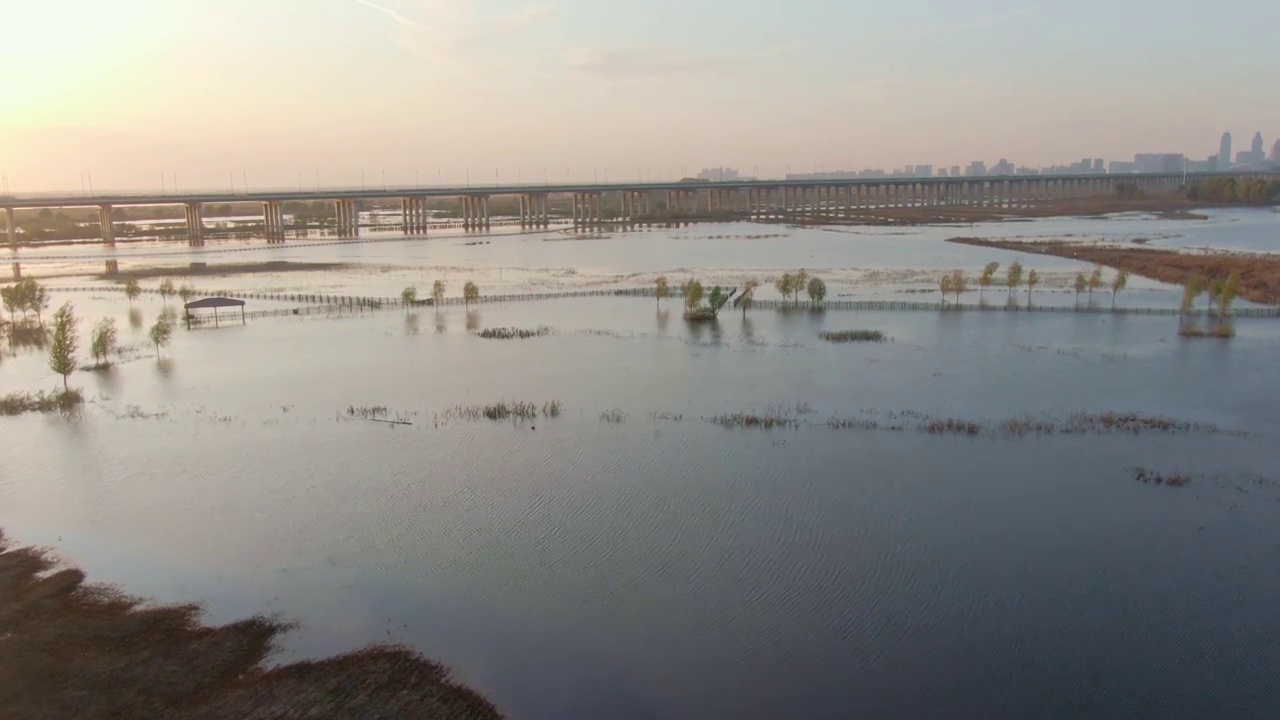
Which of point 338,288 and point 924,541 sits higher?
point 338,288

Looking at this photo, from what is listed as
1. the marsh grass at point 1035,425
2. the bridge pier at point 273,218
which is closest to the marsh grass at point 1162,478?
the marsh grass at point 1035,425

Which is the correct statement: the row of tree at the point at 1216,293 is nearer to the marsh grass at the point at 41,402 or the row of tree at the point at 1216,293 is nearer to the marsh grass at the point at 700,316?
the marsh grass at the point at 700,316

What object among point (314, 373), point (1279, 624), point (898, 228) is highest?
point (898, 228)

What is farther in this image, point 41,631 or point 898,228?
point 898,228

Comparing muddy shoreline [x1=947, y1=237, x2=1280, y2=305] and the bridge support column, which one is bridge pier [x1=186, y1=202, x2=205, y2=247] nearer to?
the bridge support column

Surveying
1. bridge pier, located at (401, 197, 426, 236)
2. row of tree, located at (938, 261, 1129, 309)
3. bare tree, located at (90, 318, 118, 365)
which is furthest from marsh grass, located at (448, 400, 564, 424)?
bridge pier, located at (401, 197, 426, 236)

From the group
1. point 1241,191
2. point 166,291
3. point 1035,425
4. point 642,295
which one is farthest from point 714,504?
point 1241,191

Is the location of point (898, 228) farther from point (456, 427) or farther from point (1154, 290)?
point (456, 427)

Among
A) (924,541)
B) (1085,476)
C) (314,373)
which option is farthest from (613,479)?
(314,373)
